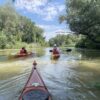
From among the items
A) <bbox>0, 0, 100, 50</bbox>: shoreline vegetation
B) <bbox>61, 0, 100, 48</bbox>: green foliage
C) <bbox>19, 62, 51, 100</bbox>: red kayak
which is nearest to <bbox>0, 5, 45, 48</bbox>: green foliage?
<bbox>0, 0, 100, 50</bbox>: shoreline vegetation

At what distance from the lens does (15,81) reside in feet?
50.2

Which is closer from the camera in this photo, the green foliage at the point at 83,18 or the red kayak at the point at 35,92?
the red kayak at the point at 35,92

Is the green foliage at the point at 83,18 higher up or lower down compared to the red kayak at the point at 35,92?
higher up

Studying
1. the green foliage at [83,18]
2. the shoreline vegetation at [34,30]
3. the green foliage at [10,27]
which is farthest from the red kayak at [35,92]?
the green foliage at [10,27]

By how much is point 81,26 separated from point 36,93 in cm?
4101

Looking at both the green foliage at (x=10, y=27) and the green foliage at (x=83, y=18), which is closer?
the green foliage at (x=83, y=18)

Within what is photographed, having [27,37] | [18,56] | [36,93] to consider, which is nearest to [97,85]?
[36,93]

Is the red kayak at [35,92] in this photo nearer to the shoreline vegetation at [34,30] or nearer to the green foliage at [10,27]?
the shoreline vegetation at [34,30]

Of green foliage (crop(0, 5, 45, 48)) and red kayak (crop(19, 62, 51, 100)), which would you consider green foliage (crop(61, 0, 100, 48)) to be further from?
red kayak (crop(19, 62, 51, 100))

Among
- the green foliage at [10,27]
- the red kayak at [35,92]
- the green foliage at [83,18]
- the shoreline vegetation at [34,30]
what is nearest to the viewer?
the red kayak at [35,92]

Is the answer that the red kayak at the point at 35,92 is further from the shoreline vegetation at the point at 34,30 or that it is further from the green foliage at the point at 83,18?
the green foliage at the point at 83,18

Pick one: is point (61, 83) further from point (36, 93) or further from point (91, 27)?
point (91, 27)

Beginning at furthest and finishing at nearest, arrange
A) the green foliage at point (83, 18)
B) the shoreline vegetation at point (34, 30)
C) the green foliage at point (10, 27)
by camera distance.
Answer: the green foliage at point (10, 27) → the shoreline vegetation at point (34, 30) → the green foliage at point (83, 18)

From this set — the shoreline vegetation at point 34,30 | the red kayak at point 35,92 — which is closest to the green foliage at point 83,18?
the shoreline vegetation at point 34,30
